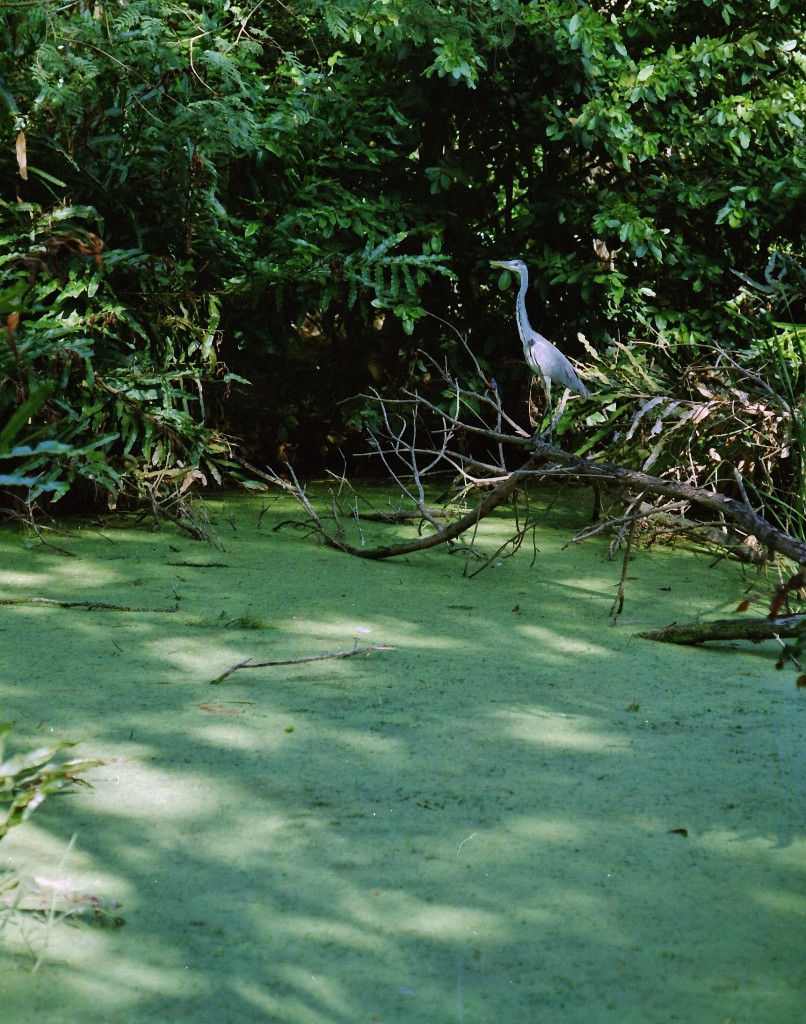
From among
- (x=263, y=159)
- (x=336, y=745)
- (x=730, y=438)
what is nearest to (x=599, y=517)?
(x=730, y=438)

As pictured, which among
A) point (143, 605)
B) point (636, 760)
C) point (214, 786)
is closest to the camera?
point (214, 786)

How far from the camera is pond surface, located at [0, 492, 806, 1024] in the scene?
55.0 inches

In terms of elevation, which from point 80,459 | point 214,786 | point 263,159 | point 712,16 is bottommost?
point 214,786

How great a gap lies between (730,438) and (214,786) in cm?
222

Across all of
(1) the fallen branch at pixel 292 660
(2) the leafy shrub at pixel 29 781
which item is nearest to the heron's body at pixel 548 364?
(1) the fallen branch at pixel 292 660

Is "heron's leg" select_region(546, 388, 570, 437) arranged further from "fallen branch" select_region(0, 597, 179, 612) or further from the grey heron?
"fallen branch" select_region(0, 597, 179, 612)

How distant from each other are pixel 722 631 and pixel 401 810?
3.64ft

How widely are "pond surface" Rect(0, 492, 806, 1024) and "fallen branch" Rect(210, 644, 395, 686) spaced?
0.06 feet

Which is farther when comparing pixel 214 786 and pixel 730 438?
pixel 730 438

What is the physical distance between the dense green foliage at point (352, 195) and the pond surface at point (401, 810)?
3.31ft

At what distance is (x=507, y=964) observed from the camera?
1.44 metres

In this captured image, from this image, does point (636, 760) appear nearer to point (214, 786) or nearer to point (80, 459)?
point (214, 786)

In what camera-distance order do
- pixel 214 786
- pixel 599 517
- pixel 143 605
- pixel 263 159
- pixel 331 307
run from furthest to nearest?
pixel 331 307
pixel 263 159
pixel 599 517
pixel 143 605
pixel 214 786

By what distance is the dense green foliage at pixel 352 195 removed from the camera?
374 cm
